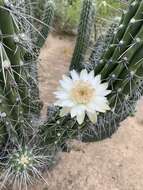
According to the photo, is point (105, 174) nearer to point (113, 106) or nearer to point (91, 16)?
point (113, 106)

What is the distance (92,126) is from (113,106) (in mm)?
237

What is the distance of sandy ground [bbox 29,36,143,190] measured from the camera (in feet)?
10.3

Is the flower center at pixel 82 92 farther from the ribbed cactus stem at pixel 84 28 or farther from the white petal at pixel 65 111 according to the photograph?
the ribbed cactus stem at pixel 84 28

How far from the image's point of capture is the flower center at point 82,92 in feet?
7.45

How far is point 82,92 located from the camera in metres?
2.31

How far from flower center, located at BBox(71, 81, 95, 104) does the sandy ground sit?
93 centimetres

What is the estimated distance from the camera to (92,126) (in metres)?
2.73

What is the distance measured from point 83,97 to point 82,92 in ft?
0.15

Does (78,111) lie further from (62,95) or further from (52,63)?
(52,63)

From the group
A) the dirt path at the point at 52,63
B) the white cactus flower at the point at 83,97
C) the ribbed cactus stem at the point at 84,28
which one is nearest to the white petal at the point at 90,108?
the white cactus flower at the point at 83,97

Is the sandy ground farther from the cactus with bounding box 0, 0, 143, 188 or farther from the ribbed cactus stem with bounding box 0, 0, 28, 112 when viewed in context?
the ribbed cactus stem with bounding box 0, 0, 28, 112

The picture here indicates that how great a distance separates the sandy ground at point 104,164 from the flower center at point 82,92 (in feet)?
3.05

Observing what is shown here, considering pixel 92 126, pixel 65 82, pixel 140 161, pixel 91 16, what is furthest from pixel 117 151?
pixel 65 82

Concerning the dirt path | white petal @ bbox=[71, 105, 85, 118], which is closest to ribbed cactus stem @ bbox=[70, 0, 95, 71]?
the dirt path
